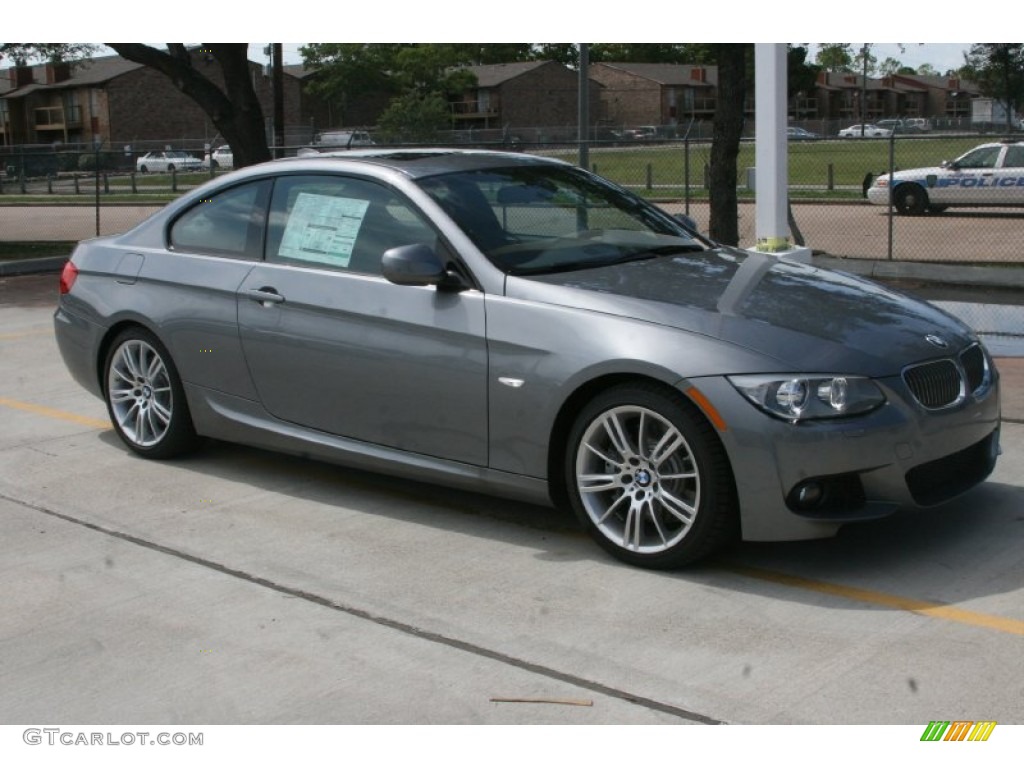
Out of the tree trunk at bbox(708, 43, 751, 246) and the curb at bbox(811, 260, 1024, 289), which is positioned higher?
the tree trunk at bbox(708, 43, 751, 246)

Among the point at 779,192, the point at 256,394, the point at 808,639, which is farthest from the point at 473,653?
the point at 779,192

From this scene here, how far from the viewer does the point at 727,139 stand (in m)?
15.1

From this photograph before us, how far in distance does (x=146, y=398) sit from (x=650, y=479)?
307 centimetres

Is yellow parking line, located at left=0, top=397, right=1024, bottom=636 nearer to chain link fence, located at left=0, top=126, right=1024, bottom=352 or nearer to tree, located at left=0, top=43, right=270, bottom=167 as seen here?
chain link fence, located at left=0, top=126, right=1024, bottom=352

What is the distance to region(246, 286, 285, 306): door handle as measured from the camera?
6.06 metres

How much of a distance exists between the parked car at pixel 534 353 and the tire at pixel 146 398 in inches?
0.5

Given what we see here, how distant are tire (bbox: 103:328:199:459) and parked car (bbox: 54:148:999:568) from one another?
1 cm

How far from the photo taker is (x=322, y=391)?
593 centimetres

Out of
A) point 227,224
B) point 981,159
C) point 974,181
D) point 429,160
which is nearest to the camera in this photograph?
point 429,160

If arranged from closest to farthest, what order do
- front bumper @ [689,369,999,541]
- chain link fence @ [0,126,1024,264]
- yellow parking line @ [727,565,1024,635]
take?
yellow parking line @ [727,565,1024,635] < front bumper @ [689,369,999,541] < chain link fence @ [0,126,1024,264]

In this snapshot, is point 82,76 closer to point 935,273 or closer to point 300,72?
point 300,72

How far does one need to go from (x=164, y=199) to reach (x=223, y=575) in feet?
110

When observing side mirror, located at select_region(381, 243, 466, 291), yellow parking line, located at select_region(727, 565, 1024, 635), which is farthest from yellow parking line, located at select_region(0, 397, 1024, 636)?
side mirror, located at select_region(381, 243, 466, 291)

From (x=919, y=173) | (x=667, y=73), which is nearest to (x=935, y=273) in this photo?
(x=919, y=173)
